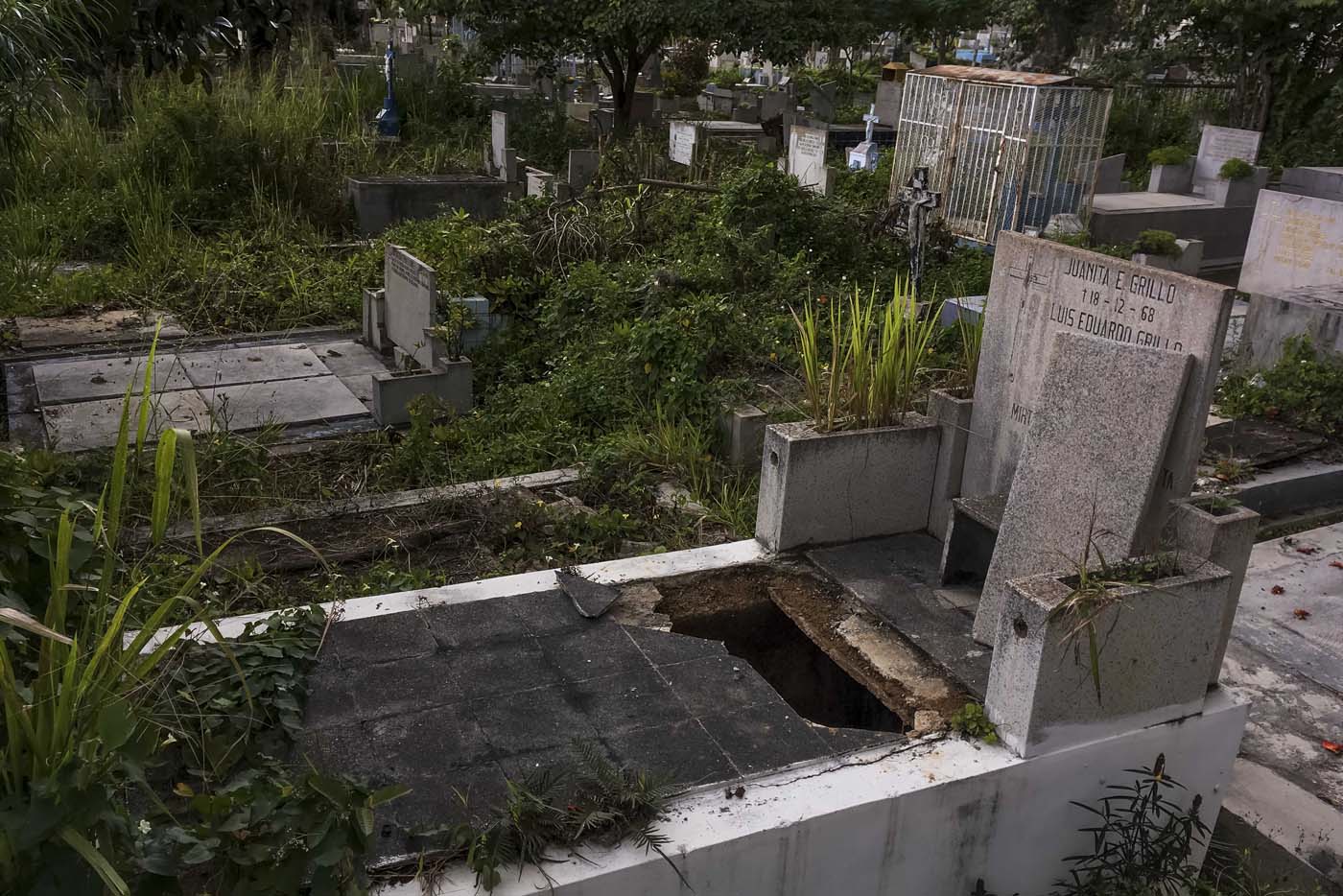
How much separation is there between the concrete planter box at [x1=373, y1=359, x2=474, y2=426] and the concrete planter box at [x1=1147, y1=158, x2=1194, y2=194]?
1260 centimetres

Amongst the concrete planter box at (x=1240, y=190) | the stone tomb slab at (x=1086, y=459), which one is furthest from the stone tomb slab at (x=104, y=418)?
the concrete planter box at (x=1240, y=190)

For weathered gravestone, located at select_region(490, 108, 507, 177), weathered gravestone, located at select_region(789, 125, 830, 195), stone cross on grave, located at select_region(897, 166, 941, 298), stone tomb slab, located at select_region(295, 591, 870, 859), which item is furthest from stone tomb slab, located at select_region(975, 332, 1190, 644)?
weathered gravestone, located at select_region(490, 108, 507, 177)

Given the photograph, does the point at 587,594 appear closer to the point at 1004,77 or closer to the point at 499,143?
the point at 1004,77

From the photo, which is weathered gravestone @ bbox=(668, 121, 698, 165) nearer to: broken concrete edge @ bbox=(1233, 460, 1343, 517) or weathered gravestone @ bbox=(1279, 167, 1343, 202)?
weathered gravestone @ bbox=(1279, 167, 1343, 202)

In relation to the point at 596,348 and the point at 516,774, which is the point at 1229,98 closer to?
the point at 596,348

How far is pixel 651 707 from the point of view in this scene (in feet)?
13.1

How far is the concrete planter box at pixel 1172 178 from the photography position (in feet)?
55.0

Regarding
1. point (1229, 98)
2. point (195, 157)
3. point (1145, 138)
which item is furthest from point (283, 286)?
point (1229, 98)

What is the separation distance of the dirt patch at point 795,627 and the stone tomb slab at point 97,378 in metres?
4.87

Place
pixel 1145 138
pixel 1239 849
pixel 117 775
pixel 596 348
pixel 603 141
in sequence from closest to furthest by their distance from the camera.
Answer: pixel 117 775 < pixel 1239 849 < pixel 596 348 < pixel 603 141 < pixel 1145 138

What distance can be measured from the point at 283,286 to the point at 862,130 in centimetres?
1442

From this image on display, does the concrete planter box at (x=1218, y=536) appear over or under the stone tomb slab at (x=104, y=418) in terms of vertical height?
over

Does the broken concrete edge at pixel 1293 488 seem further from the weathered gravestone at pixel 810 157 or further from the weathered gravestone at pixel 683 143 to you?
the weathered gravestone at pixel 683 143

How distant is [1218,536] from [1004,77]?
34.4 feet
